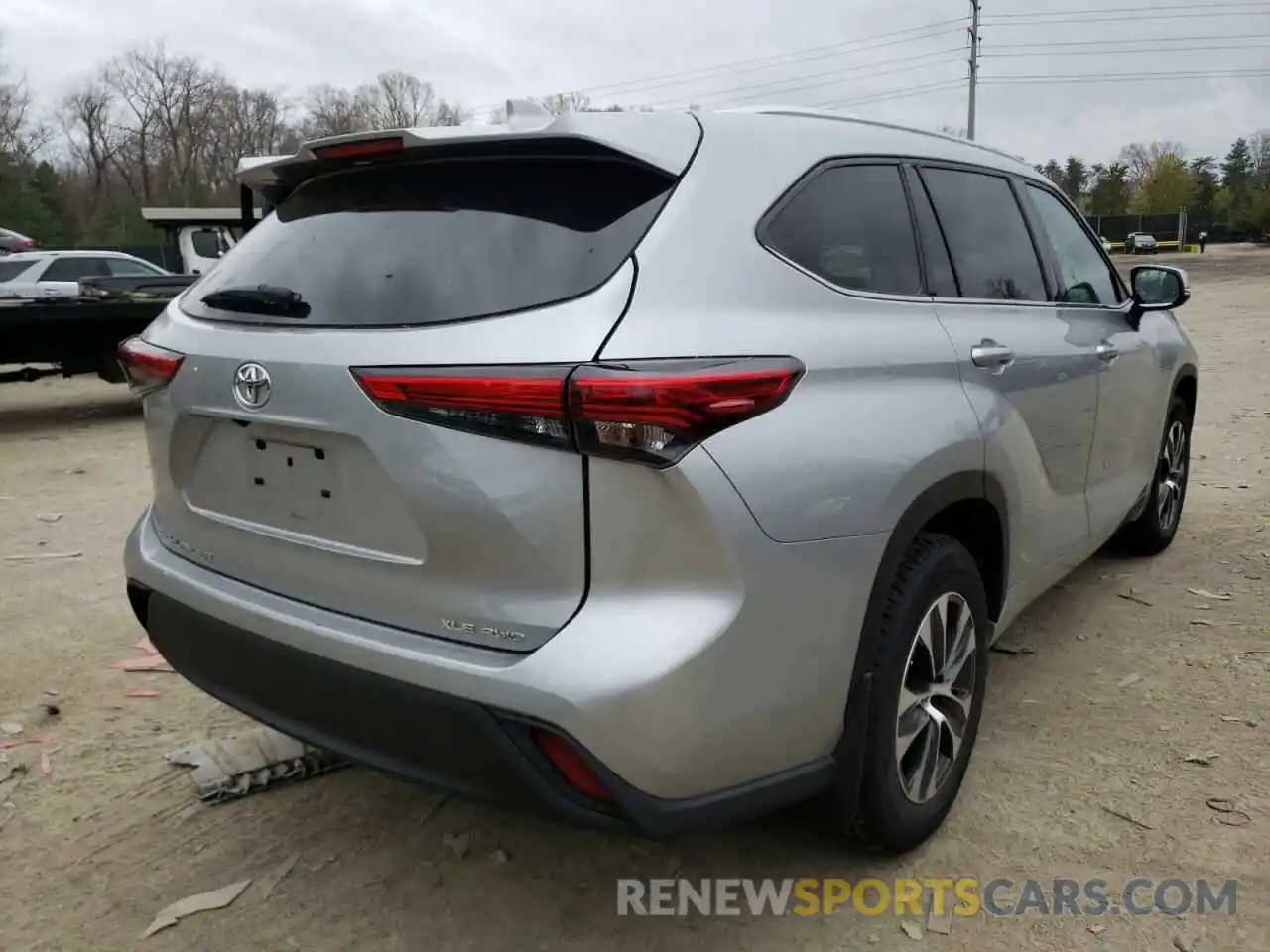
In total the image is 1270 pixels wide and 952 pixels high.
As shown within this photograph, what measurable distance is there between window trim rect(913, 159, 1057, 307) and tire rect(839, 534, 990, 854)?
2.52ft

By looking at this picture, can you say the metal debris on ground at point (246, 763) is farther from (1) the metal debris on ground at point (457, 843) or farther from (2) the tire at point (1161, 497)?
(2) the tire at point (1161, 497)

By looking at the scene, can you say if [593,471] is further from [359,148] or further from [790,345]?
[359,148]

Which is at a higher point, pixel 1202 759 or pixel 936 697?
pixel 936 697

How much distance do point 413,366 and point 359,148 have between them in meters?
0.75

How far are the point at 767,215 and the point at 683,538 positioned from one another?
802mm

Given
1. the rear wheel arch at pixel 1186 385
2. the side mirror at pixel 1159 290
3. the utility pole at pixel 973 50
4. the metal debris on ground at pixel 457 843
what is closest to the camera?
the metal debris on ground at pixel 457 843

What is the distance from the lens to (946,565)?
252 centimetres

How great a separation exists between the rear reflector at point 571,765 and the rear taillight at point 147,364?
4.11ft

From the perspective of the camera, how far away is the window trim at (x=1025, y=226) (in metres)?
2.95

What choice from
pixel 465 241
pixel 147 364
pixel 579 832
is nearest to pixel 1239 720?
pixel 579 832

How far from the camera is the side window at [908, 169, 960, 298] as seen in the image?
9.26 ft

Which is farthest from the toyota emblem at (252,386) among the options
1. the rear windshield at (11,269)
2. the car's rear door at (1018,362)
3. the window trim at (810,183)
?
the rear windshield at (11,269)

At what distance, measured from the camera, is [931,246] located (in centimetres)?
288

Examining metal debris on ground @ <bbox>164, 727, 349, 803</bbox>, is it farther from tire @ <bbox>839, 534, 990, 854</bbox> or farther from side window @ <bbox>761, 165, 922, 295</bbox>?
side window @ <bbox>761, 165, 922, 295</bbox>
